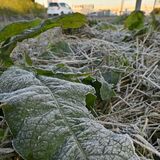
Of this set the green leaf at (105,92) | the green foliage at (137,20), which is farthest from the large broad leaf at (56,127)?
the green foliage at (137,20)

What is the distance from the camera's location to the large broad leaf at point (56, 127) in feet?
1.17

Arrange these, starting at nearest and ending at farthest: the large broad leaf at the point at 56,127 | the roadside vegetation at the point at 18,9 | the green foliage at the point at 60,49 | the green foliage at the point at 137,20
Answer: the large broad leaf at the point at 56,127 < the green foliage at the point at 60,49 < the green foliage at the point at 137,20 < the roadside vegetation at the point at 18,9

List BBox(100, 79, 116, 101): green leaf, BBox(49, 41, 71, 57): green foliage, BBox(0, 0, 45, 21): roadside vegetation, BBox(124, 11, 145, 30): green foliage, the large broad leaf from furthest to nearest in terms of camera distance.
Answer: BBox(0, 0, 45, 21): roadside vegetation
BBox(124, 11, 145, 30): green foliage
BBox(49, 41, 71, 57): green foliage
BBox(100, 79, 116, 101): green leaf
the large broad leaf

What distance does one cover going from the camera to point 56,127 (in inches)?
15.4

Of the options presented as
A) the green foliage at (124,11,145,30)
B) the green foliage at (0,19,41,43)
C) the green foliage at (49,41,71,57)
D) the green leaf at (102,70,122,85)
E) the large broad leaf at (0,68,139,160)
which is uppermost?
the large broad leaf at (0,68,139,160)

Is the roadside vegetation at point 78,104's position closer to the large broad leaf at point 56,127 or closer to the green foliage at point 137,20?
the large broad leaf at point 56,127

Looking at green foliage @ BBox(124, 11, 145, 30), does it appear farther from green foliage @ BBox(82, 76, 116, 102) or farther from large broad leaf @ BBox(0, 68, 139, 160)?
large broad leaf @ BBox(0, 68, 139, 160)

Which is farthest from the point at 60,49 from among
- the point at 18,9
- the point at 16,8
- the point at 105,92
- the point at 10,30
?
the point at 16,8

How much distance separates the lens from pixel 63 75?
55cm

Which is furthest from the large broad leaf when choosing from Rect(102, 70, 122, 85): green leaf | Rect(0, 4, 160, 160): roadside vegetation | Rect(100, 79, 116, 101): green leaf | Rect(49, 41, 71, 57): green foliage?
Rect(49, 41, 71, 57): green foliage

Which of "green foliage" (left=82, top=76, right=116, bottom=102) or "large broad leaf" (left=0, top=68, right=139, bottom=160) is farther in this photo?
"green foliage" (left=82, top=76, right=116, bottom=102)

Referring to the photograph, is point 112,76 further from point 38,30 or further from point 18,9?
point 18,9

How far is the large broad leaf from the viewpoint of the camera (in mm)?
357

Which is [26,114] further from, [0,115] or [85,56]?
[85,56]
